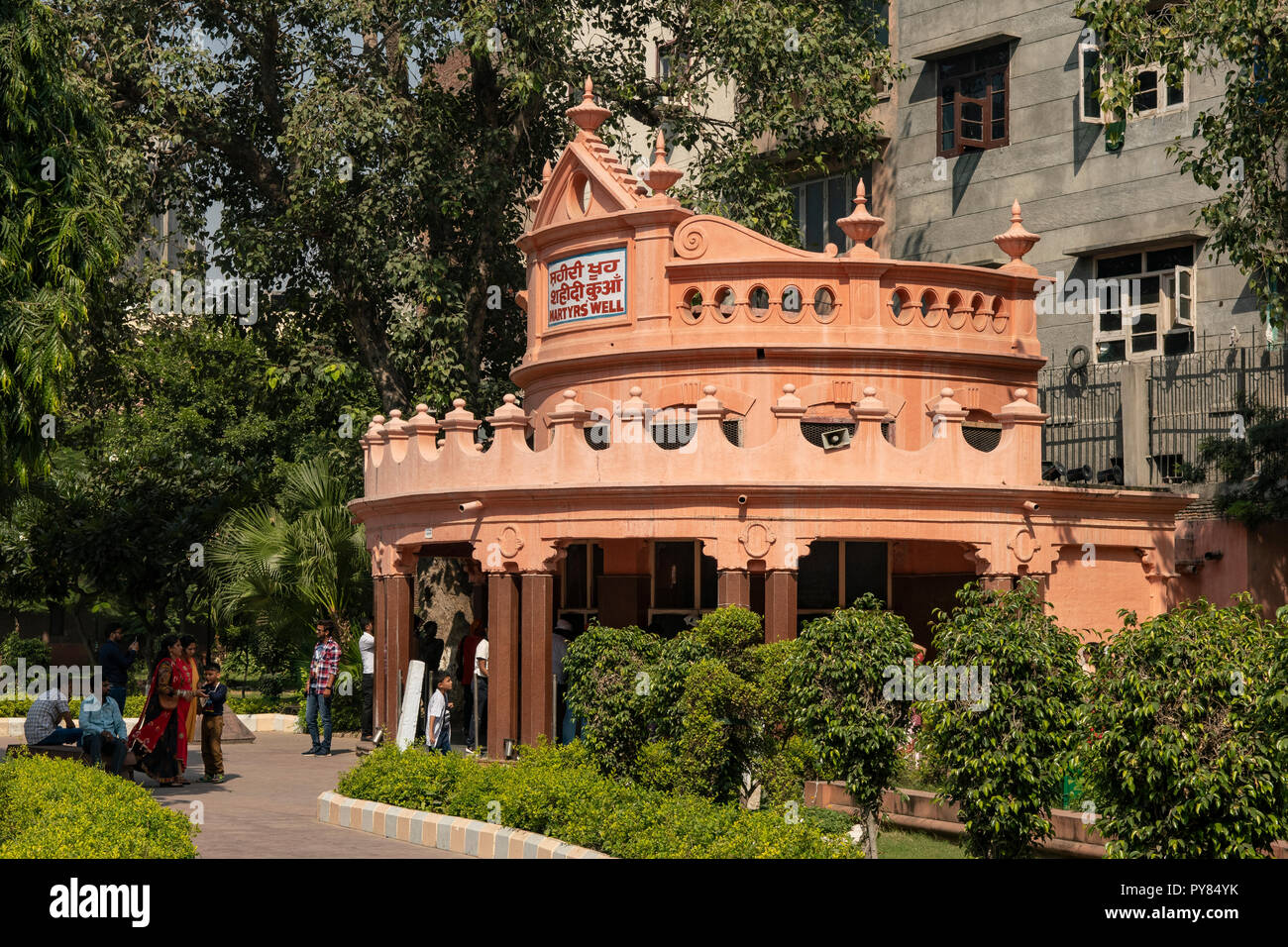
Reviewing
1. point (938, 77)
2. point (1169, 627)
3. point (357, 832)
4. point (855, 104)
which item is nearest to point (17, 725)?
point (357, 832)

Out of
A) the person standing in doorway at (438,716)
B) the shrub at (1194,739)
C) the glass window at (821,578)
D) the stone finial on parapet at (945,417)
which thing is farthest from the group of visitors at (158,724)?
the shrub at (1194,739)

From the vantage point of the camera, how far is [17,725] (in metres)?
28.6

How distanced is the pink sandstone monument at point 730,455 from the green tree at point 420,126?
582cm

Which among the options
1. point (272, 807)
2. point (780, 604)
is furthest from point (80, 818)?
point (780, 604)

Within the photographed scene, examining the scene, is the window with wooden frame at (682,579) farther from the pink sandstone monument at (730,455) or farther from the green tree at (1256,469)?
the green tree at (1256,469)

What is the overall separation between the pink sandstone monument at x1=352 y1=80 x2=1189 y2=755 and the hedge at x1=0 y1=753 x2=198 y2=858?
22.1ft

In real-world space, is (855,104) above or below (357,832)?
above

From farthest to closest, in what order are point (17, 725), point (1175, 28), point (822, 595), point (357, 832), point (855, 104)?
point (855, 104) → point (17, 725) → point (822, 595) → point (1175, 28) → point (357, 832)

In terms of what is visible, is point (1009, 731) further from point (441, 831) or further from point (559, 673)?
point (559, 673)

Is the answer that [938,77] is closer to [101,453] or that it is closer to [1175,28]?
Answer: [1175,28]

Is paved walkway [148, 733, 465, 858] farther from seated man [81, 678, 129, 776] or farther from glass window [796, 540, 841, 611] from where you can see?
glass window [796, 540, 841, 611]

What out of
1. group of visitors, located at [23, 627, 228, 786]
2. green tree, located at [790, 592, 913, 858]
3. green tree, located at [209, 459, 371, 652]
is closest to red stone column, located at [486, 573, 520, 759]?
group of visitors, located at [23, 627, 228, 786]
